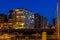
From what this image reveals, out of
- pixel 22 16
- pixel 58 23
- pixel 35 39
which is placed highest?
pixel 22 16

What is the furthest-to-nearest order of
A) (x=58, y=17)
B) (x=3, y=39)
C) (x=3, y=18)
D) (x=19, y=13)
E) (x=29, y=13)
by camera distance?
(x=29, y=13)
(x=19, y=13)
(x=3, y=18)
(x=3, y=39)
(x=58, y=17)

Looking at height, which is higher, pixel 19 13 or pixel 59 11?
pixel 19 13

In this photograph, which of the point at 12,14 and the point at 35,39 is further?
the point at 12,14

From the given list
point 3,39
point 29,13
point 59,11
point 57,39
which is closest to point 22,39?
point 3,39

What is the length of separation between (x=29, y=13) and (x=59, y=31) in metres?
21.9

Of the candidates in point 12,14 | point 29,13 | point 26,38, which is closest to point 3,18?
point 12,14

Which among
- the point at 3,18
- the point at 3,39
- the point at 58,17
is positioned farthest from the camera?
the point at 3,18

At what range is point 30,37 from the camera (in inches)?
74.4

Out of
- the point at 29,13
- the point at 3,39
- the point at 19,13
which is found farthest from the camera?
the point at 29,13

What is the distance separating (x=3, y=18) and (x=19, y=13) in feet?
10.1

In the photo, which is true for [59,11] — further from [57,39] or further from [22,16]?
[22,16]

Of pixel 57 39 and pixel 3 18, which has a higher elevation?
pixel 3 18

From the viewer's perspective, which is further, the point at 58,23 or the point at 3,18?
the point at 3,18

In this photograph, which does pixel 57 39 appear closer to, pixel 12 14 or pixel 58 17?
pixel 58 17
